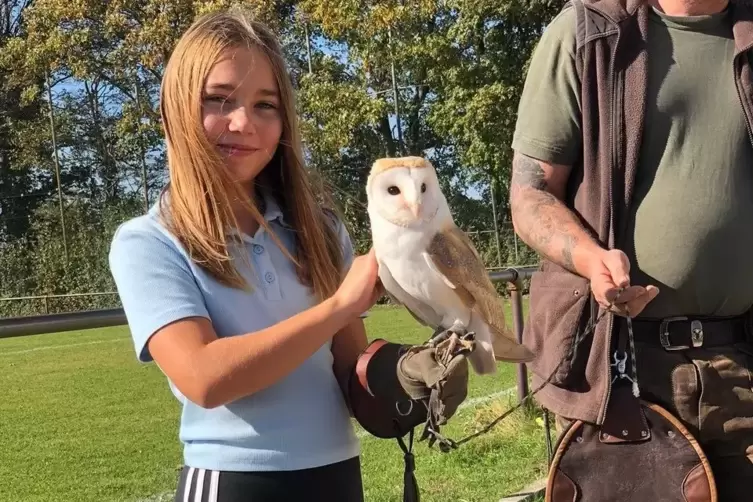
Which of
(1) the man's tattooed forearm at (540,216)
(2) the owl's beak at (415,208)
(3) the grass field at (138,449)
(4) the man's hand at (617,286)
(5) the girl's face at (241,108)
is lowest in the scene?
(3) the grass field at (138,449)

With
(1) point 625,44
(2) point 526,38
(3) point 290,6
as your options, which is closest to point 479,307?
(1) point 625,44

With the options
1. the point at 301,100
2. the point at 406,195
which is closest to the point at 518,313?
the point at 406,195

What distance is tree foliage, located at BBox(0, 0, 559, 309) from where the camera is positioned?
14305mm

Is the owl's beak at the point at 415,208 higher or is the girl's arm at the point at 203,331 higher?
the owl's beak at the point at 415,208

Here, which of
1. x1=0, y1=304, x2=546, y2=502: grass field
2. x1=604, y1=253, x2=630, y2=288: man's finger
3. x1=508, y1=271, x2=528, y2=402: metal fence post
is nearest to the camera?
x1=604, y1=253, x2=630, y2=288: man's finger

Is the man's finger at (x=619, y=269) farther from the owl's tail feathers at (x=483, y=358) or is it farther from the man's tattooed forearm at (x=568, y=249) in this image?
the owl's tail feathers at (x=483, y=358)

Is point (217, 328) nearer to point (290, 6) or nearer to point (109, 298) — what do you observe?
point (109, 298)

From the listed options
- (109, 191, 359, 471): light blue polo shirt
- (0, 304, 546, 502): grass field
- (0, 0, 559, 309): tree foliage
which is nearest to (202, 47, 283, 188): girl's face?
(109, 191, 359, 471): light blue polo shirt

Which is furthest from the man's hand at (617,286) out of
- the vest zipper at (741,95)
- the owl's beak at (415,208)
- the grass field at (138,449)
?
the grass field at (138,449)

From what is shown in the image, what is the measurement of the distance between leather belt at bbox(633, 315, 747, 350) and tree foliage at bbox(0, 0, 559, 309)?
36.1ft

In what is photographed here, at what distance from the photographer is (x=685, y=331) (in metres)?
1.68

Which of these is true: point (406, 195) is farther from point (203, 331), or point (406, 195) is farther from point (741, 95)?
point (741, 95)

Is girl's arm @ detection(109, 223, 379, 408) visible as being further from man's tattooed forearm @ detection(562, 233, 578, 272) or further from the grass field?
the grass field

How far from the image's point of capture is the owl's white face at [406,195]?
1399 millimetres
